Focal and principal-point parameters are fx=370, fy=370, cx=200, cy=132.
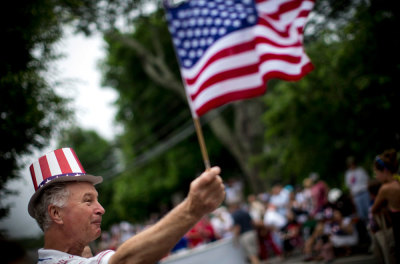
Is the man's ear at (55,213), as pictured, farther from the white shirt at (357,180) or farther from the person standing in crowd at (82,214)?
the white shirt at (357,180)

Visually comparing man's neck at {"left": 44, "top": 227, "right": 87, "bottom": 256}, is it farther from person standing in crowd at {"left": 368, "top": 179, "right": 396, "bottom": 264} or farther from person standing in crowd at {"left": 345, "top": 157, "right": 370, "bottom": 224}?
person standing in crowd at {"left": 345, "top": 157, "right": 370, "bottom": 224}

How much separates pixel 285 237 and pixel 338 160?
316 centimetres

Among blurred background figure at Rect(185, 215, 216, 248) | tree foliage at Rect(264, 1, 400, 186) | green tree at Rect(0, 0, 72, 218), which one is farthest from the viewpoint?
blurred background figure at Rect(185, 215, 216, 248)

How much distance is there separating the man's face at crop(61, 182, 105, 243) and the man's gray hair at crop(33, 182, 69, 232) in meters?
0.04

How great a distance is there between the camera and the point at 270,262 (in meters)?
12.8

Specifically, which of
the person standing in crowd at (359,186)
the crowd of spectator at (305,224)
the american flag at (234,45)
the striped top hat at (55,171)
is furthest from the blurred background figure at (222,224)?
the striped top hat at (55,171)

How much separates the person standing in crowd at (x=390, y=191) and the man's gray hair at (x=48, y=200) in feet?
13.1

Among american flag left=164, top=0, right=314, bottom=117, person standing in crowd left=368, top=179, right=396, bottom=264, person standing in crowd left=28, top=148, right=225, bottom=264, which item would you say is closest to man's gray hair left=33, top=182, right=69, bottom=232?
person standing in crowd left=28, top=148, right=225, bottom=264

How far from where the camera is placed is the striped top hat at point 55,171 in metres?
2.48

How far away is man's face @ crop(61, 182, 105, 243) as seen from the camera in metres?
2.36

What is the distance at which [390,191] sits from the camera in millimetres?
4668

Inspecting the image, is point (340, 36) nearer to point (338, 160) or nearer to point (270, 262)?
point (338, 160)

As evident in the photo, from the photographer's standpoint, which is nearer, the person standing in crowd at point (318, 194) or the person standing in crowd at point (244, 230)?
the person standing in crowd at point (244, 230)

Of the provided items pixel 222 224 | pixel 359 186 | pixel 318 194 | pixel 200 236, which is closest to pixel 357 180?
pixel 359 186
